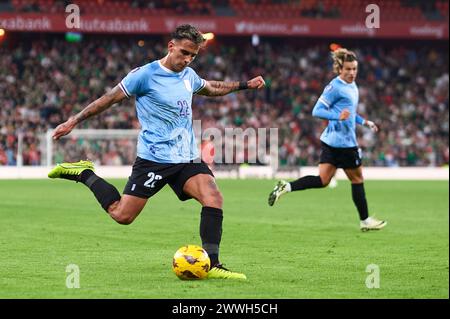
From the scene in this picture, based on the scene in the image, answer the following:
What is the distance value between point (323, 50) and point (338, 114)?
30.0 metres

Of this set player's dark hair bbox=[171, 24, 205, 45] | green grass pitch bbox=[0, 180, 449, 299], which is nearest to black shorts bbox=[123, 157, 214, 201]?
green grass pitch bbox=[0, 180, 449, 299]

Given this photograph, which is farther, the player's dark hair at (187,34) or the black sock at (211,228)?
the black sock at (211,228)

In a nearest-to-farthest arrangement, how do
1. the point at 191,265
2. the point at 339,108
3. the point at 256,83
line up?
1. the point at 191,265
2. the point at 256,83
3. the point at 339,108

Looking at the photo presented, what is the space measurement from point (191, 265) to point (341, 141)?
5.93m

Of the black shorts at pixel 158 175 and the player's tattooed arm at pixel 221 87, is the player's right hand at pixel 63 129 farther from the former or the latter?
the player's tattooed arm at pixel 221 87

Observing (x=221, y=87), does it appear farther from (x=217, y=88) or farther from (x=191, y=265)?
(x=191, y=265)

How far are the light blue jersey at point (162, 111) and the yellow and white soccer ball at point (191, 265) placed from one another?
91 cm

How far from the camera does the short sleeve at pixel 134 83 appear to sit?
8.30 meters

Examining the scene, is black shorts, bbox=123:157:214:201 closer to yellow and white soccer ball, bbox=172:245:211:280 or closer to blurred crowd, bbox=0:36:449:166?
yellow and white soccer ball, bbox=172:245:211:280

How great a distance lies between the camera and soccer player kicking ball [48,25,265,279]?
27.2 ft

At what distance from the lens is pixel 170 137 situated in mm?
8469

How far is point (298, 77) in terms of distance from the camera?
41.1m

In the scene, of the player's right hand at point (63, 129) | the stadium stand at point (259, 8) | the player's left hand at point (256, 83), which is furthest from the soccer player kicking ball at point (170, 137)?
the stadium stand at point (259, 8)

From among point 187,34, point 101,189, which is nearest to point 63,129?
point 101,189
